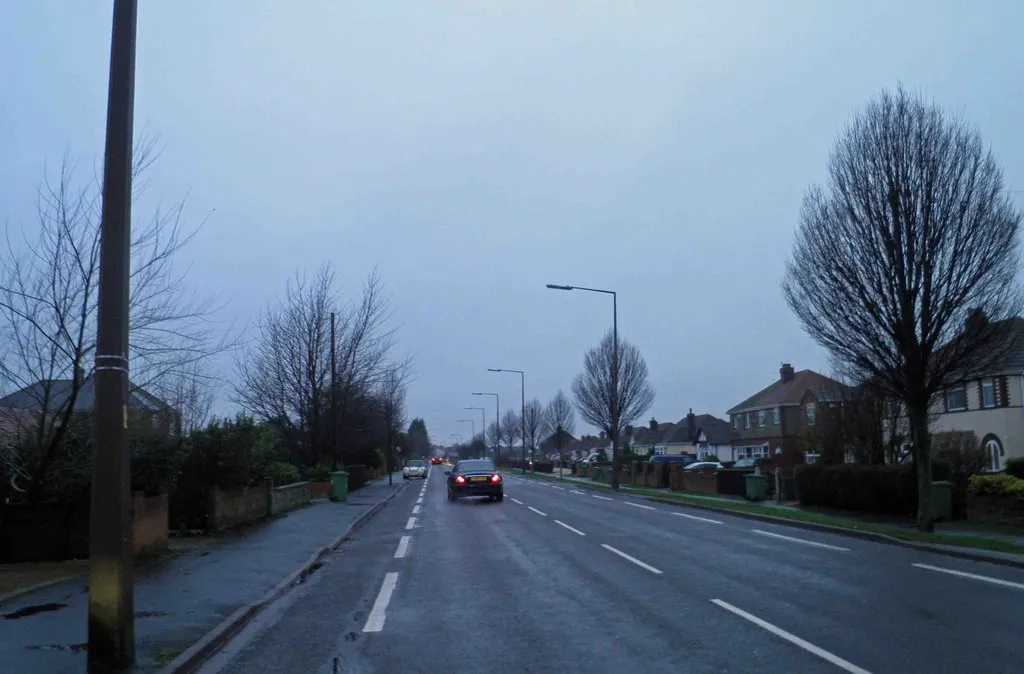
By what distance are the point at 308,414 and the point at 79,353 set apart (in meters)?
24.8

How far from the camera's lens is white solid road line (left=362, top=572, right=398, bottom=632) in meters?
10.3

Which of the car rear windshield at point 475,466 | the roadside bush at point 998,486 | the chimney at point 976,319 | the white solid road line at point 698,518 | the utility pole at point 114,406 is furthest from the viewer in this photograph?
the car rear windshield at point 475,466

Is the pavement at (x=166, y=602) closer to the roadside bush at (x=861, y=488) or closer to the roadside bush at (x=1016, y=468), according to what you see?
the roadside bush at (x=861, y=488)

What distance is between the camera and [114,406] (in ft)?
25.6

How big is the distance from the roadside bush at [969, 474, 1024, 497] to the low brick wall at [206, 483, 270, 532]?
58.3ft

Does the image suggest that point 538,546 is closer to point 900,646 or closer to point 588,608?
point 588,608

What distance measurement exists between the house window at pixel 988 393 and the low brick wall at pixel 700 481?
12266 millimetres

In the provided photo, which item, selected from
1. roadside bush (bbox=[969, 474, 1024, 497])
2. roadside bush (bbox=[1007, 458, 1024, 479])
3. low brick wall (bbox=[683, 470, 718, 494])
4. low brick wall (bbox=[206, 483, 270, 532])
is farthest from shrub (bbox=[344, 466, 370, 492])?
roadside bush (bbox=[969, 474, 1024, 497])

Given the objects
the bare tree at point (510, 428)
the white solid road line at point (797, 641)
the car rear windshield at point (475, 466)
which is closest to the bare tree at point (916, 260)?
the white solid road line at point (797, 641)

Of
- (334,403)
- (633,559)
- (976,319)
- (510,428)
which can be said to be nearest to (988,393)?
(976,319)

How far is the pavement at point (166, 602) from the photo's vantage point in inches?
334

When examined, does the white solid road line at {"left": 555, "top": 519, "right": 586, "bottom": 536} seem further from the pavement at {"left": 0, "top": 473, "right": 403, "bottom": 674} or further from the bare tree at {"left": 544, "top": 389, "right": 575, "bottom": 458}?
the bare tree at {"left": 544, "top": 389, "right": 575, "bottom": 458}

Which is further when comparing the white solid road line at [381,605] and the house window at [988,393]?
the house window at [988,393]

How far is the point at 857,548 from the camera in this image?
58.5ft
